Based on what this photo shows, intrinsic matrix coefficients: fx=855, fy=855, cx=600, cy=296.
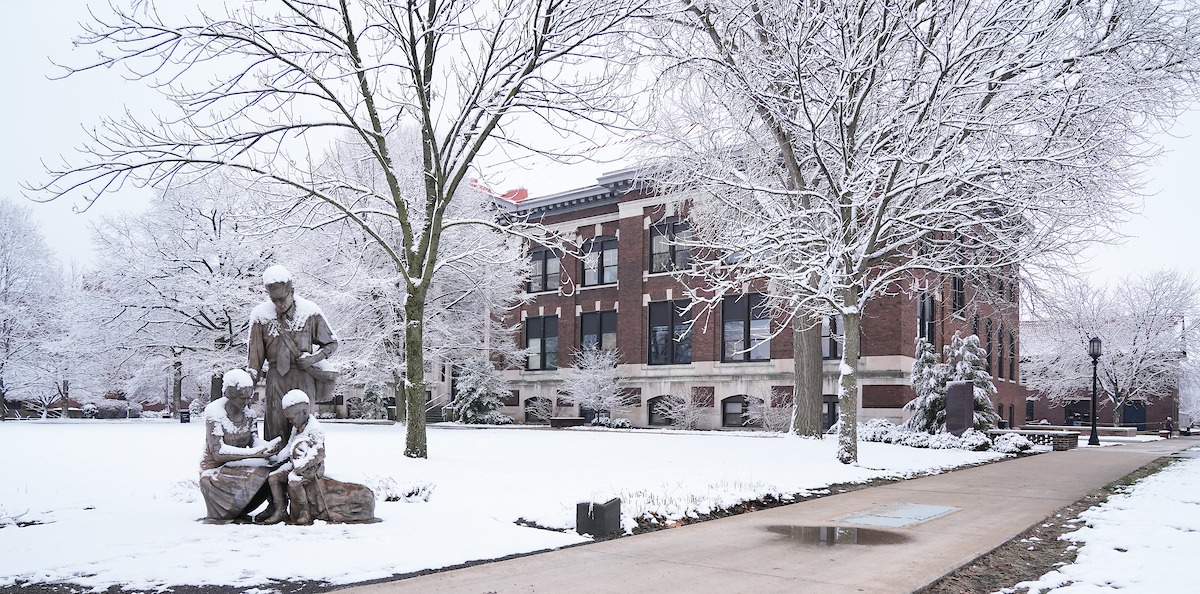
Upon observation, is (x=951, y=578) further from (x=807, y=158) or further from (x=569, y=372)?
(x=569, y=372)

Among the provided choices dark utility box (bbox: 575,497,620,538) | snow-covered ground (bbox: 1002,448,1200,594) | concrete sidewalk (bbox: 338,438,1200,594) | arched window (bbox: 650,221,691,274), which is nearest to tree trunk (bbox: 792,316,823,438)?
snow-covered ground (bbox: 1002,448,1200,594)

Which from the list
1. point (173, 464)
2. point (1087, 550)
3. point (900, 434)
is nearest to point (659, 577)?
point (1087, 550)

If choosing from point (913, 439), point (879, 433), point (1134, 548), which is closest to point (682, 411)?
point (879, 433)

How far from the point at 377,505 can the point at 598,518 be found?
9.00ft

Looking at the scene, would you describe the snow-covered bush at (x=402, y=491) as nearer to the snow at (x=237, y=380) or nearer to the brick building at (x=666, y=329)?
the snow at (x=237, y=380)

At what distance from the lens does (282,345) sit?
8898mm

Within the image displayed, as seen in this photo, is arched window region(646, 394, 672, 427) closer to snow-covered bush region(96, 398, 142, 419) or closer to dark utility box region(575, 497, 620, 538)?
dark utility box region(575, 497, 620, 538)

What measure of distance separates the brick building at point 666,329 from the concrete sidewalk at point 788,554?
20741 millimetres

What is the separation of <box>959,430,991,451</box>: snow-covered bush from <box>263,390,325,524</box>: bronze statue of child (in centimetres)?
1987

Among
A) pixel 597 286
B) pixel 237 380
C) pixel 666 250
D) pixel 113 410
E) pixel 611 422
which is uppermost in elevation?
pixel 666 250

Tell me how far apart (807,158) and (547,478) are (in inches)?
455

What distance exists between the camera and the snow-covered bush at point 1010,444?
914 inches

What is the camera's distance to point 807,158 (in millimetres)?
20734

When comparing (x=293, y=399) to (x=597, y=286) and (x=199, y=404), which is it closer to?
(x=597, y=286)
